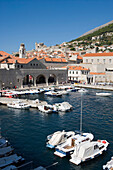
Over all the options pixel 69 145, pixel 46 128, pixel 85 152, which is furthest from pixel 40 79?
pixel 85 152

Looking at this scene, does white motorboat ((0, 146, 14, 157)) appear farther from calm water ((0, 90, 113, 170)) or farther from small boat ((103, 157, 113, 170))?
small boat ((103, 157, 113, 170))

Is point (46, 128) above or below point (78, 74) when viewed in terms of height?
below

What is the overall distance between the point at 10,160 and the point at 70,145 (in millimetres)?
5521

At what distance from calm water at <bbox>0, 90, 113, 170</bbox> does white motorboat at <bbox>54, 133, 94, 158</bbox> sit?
569mm

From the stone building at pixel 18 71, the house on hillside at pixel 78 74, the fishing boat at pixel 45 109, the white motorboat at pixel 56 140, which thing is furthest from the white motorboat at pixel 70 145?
the house on hillside at pixel 78 74

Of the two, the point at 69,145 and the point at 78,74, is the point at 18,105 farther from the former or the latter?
the point at 78,74

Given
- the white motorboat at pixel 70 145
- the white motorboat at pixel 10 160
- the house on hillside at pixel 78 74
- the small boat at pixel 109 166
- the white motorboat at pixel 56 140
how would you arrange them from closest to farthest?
1. the small boat at pixel 109 166
2. the white motorboat at pixel 10 160
3. the white motorboat at pixel 70 145
4. the white motorboat at pixel 56 140
5. the house on hillside at pixel 78 74

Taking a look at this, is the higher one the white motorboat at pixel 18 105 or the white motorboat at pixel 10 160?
the white motorboat at pixel 18 105

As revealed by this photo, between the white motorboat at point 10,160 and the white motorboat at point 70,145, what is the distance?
10.5ft

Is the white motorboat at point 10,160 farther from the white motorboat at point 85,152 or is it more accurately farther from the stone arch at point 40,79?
the stone arch at point 40,79

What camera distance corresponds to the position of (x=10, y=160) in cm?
1541

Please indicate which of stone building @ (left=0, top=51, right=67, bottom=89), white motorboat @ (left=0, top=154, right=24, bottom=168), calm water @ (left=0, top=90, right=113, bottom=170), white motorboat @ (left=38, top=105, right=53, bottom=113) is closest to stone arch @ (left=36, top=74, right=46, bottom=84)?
stone building @ (left=0, top=51, right=67, bottom=89)

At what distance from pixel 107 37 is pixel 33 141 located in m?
171

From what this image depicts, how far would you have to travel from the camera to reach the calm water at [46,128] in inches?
636
